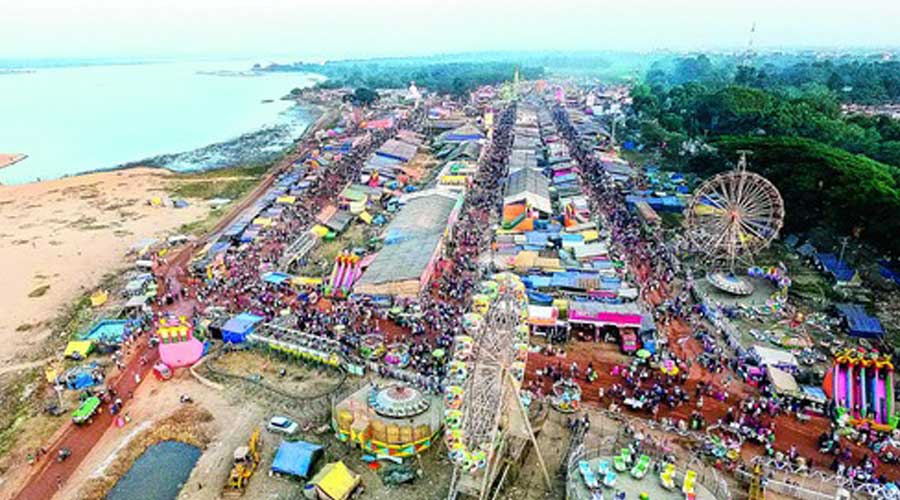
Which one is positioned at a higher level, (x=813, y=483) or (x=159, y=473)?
(x=813, y=483)

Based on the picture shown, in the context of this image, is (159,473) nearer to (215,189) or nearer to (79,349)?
(79,349)

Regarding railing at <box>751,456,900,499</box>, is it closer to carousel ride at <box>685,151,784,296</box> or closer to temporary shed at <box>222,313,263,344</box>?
carousel ride at <box>685,151,784,296</box>

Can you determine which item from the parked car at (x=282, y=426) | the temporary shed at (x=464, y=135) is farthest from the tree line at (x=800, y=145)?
the parked car at (x=282, y=426)

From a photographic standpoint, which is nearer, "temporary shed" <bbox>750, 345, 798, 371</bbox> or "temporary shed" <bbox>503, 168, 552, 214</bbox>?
"temporary shed" <bbox>750, 345, 798, 371</bbox>

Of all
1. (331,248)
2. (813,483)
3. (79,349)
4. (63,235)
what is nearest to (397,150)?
(331,248)

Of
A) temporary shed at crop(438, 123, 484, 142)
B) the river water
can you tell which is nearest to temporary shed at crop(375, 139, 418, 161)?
temporary shed at crop(438, 123, 484, 142)
